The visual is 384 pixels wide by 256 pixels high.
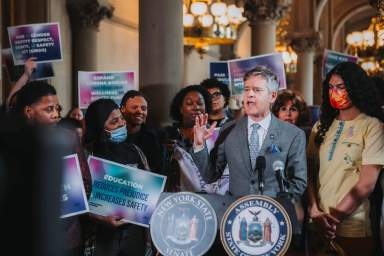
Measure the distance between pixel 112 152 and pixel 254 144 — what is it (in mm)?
1226

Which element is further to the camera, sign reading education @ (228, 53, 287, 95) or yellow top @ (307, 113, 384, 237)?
sign reading education @ (228, 53, 287, 95)

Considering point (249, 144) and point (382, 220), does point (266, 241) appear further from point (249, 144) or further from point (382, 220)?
point (382, 220)

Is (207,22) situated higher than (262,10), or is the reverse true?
(262,10)

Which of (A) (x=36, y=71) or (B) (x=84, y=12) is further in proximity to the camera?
(B) (x=84, y=12)

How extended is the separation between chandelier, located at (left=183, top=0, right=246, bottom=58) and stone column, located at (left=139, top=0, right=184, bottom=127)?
23.3 ft

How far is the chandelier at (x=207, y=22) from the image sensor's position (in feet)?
44.7

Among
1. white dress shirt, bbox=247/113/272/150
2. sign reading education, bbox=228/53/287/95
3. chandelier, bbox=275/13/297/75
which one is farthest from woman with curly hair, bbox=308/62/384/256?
chandelier, bbox=275/13/297/75

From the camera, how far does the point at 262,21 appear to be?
12.9m

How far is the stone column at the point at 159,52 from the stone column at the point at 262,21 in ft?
21.1

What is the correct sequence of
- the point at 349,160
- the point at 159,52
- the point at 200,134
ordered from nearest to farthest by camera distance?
the point at 200,134 → the point at 349,160 → the point at 159,52

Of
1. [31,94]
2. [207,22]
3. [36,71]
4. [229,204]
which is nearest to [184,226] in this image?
[229,204]

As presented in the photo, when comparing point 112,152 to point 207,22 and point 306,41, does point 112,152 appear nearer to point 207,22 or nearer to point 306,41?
point 207,22

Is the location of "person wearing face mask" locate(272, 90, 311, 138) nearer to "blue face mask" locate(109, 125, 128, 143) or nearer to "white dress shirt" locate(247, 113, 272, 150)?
"blue face mask" locate(109, 125, 128, 143)

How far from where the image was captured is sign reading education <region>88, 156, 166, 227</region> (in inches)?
141
